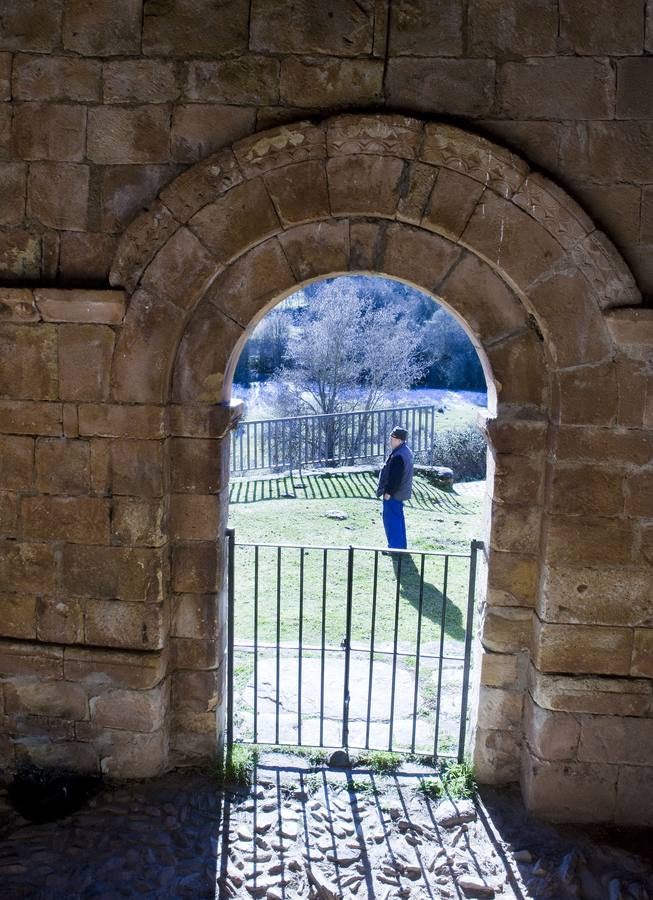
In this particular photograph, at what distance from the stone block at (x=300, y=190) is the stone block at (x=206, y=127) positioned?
28cm

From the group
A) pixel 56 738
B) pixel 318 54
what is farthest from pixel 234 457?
pixel 318 54

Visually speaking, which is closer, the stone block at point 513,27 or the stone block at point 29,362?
the stone block at point 513,27

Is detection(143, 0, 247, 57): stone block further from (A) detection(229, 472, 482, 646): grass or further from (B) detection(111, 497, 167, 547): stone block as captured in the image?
(A) detection(229, 472, 482, 646): grass

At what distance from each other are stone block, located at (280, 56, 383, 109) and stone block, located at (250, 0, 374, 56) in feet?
0.18

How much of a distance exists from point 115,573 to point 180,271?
1.63 m

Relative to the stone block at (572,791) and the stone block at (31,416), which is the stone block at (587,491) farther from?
the stone block at (31,416)

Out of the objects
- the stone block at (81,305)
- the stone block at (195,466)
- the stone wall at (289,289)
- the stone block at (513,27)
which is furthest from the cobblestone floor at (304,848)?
the stone block at (513,27)

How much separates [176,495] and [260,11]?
2.44 m

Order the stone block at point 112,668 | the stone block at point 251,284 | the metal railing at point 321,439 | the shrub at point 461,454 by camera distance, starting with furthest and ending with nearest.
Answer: the shrub at point 461,454
the metal railing at point 321,439
the stone block at point 112,668
the stone block at point 251,284

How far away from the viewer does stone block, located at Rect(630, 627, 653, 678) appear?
390 centimetres

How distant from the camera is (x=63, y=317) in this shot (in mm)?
3891

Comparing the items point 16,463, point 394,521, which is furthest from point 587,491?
point 394,521

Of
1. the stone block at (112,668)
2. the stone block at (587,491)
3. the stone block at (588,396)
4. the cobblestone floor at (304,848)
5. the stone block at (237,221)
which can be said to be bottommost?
the cobblestone floor at (304,848)

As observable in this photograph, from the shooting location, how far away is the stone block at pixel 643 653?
3.90 metres
